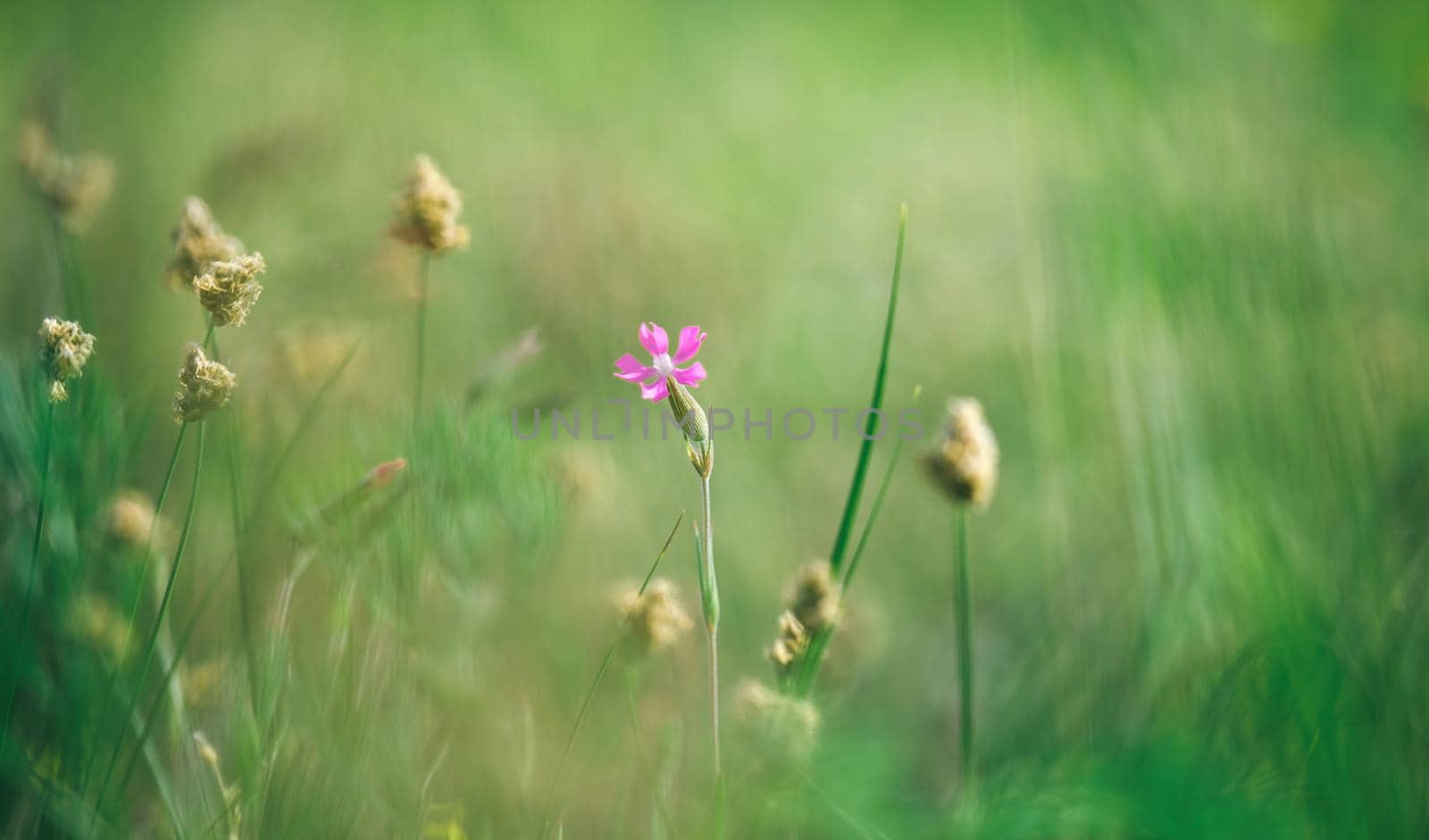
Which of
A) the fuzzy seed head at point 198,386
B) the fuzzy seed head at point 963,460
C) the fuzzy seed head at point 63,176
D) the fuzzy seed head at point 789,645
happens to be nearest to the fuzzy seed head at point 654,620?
the fuzzy seed head at point 789,645

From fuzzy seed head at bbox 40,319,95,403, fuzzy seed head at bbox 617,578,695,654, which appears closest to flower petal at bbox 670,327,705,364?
fuzzy seed head at bbox 617,578,695,654

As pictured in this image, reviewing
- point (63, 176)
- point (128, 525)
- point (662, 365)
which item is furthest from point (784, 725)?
point (63, 176)

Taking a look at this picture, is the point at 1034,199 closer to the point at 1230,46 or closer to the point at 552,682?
the point at 1230,46

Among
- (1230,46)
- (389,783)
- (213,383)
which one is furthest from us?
(1230,46)

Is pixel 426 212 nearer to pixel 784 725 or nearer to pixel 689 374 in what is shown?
pixel 689 374

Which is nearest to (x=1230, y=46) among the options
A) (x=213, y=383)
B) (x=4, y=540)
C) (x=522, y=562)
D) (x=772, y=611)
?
(x=772, y=611)
